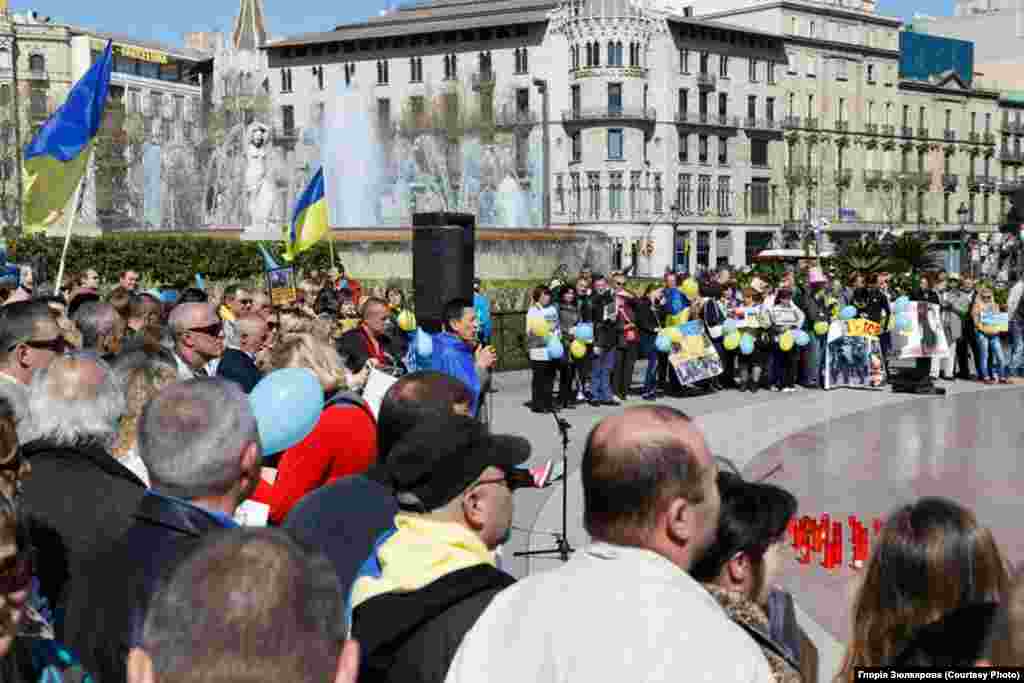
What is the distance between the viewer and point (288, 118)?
98188 millimetres

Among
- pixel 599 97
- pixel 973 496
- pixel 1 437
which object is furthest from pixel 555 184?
pixel 1 437

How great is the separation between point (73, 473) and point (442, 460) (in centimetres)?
151

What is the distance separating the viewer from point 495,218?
7662 centimetres

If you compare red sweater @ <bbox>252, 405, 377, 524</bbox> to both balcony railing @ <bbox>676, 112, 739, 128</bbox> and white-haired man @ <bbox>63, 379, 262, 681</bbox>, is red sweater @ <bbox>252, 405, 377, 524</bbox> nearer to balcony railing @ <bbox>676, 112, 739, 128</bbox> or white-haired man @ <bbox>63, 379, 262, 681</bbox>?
white-haired man @ <bbox>63, 379, 262, 681</bbox>

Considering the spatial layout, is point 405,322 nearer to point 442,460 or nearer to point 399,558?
point 442,460

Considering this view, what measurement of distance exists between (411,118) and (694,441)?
84.9 meters

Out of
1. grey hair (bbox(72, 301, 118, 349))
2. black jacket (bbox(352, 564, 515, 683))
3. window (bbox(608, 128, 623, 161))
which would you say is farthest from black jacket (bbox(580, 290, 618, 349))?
window (bbox(608, 128, 623, 161))

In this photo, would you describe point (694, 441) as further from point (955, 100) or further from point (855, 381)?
point (955, 100)

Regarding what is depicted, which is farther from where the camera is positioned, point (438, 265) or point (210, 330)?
point (438, 265)

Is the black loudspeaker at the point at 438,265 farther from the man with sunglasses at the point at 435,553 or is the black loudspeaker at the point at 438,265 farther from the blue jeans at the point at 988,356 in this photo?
the blue jeans at the point at 988,356

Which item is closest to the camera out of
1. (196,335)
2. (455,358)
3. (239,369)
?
(196,335)

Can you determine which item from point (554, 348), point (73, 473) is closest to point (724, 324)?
point (554, 348)

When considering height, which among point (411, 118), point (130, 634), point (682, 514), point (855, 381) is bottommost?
point (855, 381)

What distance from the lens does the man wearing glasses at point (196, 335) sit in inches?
301
